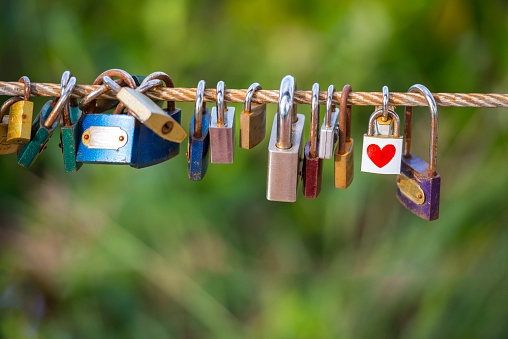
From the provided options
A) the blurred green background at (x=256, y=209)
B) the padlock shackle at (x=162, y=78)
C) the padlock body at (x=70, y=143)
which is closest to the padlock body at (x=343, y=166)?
the padlock shackle at (x=162, y=78)

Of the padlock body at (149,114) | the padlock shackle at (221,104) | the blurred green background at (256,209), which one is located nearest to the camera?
the padlock body at (149,114)

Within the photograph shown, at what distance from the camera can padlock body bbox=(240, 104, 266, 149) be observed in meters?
0.92

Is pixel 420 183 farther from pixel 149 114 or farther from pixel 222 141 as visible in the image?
pixel 149 114

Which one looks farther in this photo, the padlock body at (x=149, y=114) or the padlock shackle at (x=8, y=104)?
the padlock shackle at (x=8, y=104)

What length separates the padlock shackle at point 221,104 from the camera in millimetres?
866

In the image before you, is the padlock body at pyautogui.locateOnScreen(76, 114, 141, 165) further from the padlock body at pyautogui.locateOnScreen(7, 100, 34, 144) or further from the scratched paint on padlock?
the scratched paint on padlock

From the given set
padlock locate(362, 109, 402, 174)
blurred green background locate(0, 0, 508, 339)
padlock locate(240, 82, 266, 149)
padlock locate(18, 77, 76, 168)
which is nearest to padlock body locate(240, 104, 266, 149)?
padlock locate(240, 82, 266, 149)

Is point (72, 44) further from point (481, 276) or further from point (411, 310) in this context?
point (481, 276)

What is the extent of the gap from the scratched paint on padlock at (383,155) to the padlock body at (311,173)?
0.30ft

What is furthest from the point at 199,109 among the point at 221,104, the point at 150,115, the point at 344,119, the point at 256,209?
the point at 256,209

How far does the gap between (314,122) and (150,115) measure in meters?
0.29

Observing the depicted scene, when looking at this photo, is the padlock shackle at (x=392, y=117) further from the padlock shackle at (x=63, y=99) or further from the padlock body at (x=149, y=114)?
the padlock shackle at (x=63, y=99)

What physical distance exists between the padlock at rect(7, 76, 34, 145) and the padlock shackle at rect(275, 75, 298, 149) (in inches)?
18.0

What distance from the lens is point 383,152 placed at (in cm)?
91
